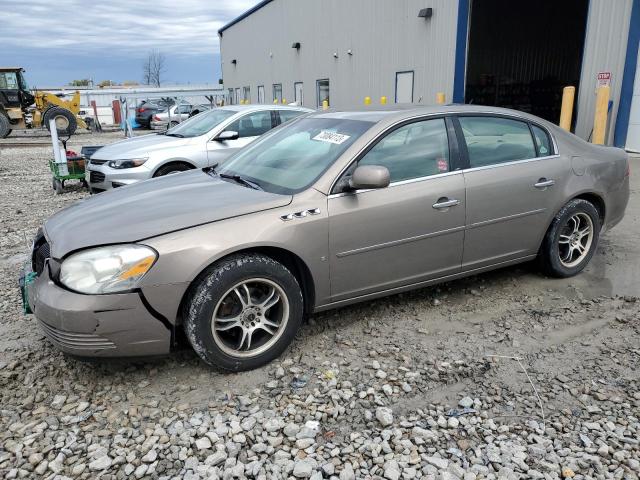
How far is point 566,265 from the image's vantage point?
4594 mm

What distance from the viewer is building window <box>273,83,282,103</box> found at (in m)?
28.4

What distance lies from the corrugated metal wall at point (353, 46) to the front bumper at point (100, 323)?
44.4 feet

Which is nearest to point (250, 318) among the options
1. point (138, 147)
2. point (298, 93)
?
point (138, 147)

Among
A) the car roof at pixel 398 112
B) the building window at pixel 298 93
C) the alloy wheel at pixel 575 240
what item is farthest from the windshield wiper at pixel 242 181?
the building window at pixel 298 93

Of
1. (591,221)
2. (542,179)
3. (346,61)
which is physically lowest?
(591,221)

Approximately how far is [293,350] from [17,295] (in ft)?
8.54

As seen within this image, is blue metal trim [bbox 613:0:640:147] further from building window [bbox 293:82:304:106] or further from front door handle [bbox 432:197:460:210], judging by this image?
building window [bbox 293:82:304:106]

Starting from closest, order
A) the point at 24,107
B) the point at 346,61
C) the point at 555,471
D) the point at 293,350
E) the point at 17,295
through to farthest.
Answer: the point at 555,471 → the point at 293,350 → the point at 17,295 → the point at 346,61 → the point at 24,107

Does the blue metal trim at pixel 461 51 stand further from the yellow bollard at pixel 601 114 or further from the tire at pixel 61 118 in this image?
the tire at pixel 61 118

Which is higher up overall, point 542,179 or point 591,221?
point 542,179

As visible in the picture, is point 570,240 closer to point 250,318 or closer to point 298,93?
point 250,318

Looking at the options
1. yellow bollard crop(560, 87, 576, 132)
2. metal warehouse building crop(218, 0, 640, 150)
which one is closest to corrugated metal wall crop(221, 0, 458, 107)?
metal warehouse building crop(218, 0, 640, 150)

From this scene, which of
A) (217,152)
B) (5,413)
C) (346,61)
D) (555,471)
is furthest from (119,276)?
(346,61)

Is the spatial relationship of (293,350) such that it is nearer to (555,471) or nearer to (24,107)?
(555,471)
